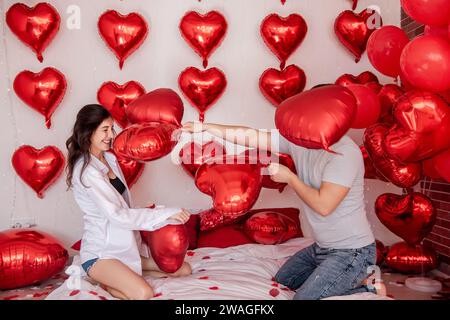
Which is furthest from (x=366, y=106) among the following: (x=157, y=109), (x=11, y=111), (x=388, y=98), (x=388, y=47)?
(x=11, y=111)

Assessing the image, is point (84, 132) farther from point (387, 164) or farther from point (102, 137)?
point (387, 164)

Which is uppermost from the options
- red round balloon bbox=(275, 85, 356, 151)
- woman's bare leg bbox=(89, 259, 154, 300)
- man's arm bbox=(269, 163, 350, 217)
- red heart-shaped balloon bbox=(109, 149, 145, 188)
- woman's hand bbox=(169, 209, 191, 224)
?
red round balloon bbox=(275, 85, 356, 151)

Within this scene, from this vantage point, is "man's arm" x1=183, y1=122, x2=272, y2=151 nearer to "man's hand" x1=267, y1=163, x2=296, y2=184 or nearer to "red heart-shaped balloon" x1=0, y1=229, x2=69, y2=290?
"man's hand" x1=267, y1=163, x2=296, y2=184

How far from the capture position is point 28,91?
257 centimetres

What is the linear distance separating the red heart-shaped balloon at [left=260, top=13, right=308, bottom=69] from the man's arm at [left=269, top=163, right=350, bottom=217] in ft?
3.92

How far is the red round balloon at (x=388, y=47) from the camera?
209 cm

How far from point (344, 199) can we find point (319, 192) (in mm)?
135

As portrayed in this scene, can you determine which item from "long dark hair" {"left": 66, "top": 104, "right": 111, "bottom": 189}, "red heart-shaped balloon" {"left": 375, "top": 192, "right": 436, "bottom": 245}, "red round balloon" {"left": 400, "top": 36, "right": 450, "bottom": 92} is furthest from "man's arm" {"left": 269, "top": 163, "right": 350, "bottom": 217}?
"long dark hair" {"left": 66, "top": 104, "right": 111, "bottom": 189}

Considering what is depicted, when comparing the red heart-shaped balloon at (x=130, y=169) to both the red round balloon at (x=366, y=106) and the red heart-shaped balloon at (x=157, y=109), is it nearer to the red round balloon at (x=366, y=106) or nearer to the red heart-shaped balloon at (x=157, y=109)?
the red heart-shaped balloon at (x=157, y=109)

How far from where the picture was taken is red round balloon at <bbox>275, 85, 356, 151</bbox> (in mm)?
1538

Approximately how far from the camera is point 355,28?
274 cm

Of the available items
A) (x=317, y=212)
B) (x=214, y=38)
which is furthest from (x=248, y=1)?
(x=317, y=212)

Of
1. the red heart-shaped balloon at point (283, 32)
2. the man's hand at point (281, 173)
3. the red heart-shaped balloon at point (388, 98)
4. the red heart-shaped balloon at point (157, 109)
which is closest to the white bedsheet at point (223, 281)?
the man's hand at point (281, 173)

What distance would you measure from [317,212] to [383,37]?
35.8 inches
